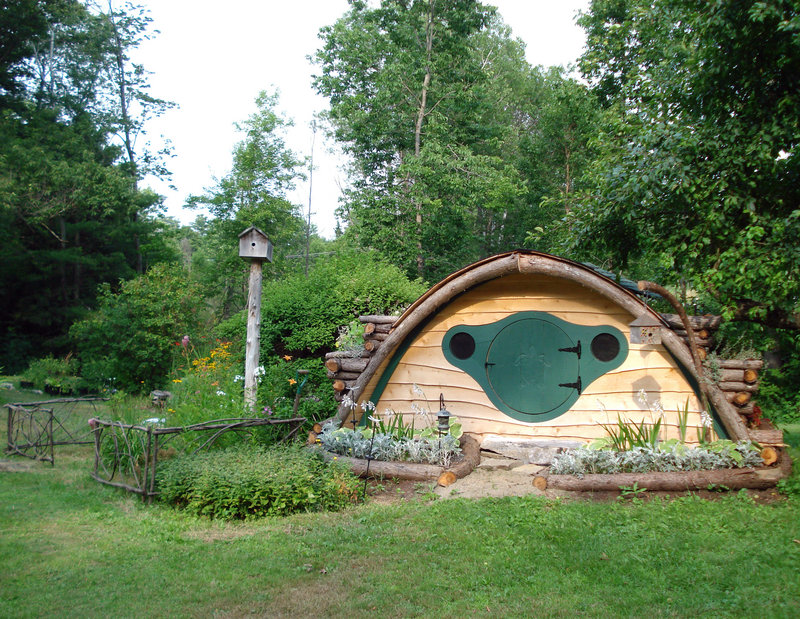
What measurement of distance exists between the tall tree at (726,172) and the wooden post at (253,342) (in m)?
Result: 4.74

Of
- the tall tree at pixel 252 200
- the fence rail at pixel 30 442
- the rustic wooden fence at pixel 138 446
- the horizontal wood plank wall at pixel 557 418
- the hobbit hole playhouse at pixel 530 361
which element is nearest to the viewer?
the rustic wooden fence at pixel 138 446

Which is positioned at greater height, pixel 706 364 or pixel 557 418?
pixel 706 364

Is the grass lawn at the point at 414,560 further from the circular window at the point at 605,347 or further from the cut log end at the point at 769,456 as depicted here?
the circular window at the point at 605,347

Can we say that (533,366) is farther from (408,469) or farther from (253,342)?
(253,342)

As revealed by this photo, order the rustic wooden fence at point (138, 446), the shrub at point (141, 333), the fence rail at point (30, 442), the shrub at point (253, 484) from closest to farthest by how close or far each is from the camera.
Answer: the shrub at point (253, 484) < the rustic wooden fence at point (138, 446) < the fence rail at point (30, 442) < the shrub at point (141, 333)

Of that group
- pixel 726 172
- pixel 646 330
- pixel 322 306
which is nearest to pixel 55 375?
pixel 322 306

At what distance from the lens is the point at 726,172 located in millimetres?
7602

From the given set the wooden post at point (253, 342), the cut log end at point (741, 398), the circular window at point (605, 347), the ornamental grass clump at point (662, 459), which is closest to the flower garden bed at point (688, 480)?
the ornamental grass clump at point (662, 459)

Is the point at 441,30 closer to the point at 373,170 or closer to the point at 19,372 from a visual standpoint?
the point at 373,170

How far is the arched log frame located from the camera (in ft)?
23.4

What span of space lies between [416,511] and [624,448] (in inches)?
109

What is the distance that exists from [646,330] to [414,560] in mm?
3848

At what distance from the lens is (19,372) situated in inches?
822

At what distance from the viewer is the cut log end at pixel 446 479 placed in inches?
273
